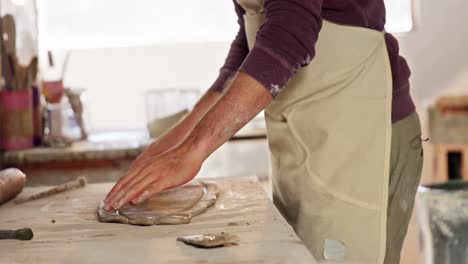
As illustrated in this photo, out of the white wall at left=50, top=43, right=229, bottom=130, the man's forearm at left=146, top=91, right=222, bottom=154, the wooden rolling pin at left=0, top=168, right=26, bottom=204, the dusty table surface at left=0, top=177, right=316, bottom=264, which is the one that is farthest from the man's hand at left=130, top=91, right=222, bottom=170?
the white wall at left=50, top=43, right=229, bottom=130

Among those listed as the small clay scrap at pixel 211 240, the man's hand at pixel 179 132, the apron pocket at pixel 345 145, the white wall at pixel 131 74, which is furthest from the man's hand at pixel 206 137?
the white wall at pixel 131 74

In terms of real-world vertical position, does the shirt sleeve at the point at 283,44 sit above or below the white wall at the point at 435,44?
above

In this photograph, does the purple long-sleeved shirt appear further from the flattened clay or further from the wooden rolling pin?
the wooden rolling pin

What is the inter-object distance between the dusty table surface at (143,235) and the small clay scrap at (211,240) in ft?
0.03

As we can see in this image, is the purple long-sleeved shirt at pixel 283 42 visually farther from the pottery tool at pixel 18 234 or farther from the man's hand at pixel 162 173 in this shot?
the pottery tool at pixel 18 234

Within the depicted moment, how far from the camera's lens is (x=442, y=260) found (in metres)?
1.21

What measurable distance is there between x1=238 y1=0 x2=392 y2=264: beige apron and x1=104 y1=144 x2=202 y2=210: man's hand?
0.29 metres

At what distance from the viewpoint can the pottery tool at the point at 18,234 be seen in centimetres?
112

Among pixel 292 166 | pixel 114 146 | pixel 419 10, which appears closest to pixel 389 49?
pixel 292 166

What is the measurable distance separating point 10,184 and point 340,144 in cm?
67

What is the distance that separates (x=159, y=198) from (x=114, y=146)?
3.10 feet

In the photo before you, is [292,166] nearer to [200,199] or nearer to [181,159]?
[200,199]

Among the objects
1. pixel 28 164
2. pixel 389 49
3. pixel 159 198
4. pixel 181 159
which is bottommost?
pixel 28 164

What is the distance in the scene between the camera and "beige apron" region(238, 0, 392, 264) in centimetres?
134
